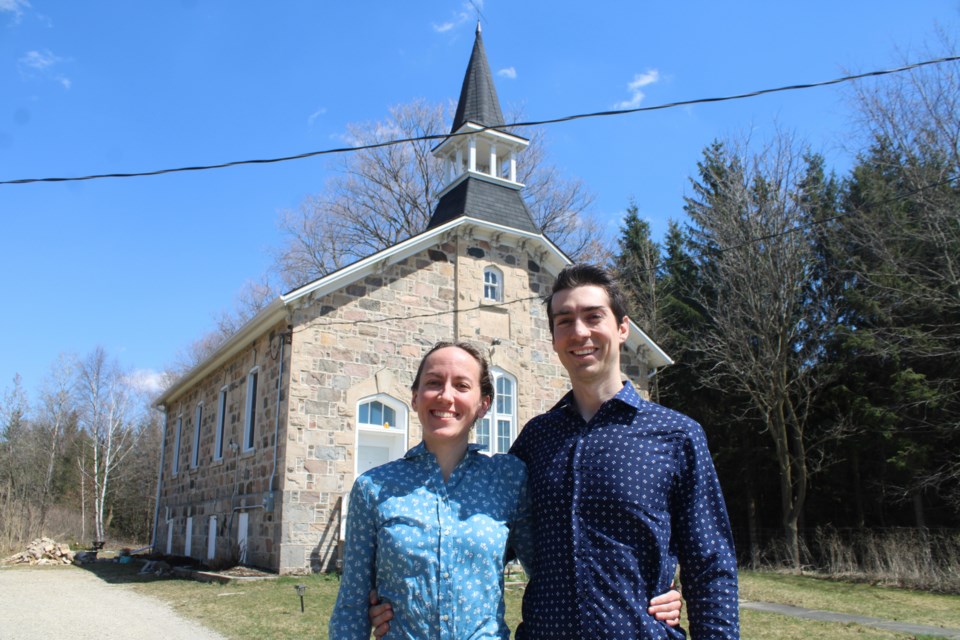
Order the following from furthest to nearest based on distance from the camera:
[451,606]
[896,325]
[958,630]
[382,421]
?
[896,325]
[382,421]
[958,630]
[451,606]

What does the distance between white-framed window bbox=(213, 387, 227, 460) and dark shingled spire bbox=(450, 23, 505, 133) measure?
8422mm

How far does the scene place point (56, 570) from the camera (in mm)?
16594

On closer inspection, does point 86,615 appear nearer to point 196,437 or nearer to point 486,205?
point 196,437

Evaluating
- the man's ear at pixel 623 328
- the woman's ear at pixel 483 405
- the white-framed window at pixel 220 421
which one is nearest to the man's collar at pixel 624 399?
the man's ear at pixel 623 328

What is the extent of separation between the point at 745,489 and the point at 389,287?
42.9 feet

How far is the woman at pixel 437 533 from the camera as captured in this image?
2162 millimetres

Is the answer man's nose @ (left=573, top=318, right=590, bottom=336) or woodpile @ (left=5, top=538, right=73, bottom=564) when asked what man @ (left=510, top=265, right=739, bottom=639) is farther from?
woodpile @ (left=5, top=538, right=73, bottom=564)

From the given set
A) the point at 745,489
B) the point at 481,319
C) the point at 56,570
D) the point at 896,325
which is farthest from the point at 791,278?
the point at 56,570

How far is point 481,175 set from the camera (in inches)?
616

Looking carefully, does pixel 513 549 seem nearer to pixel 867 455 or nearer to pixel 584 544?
pixel 584 544

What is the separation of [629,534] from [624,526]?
3 cm

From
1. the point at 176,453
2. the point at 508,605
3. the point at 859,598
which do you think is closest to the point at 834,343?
the point at 859,598

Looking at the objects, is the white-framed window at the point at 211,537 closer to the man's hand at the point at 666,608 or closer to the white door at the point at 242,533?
the white door at the point at 242,533

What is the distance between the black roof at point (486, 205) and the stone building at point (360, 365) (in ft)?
0.11
